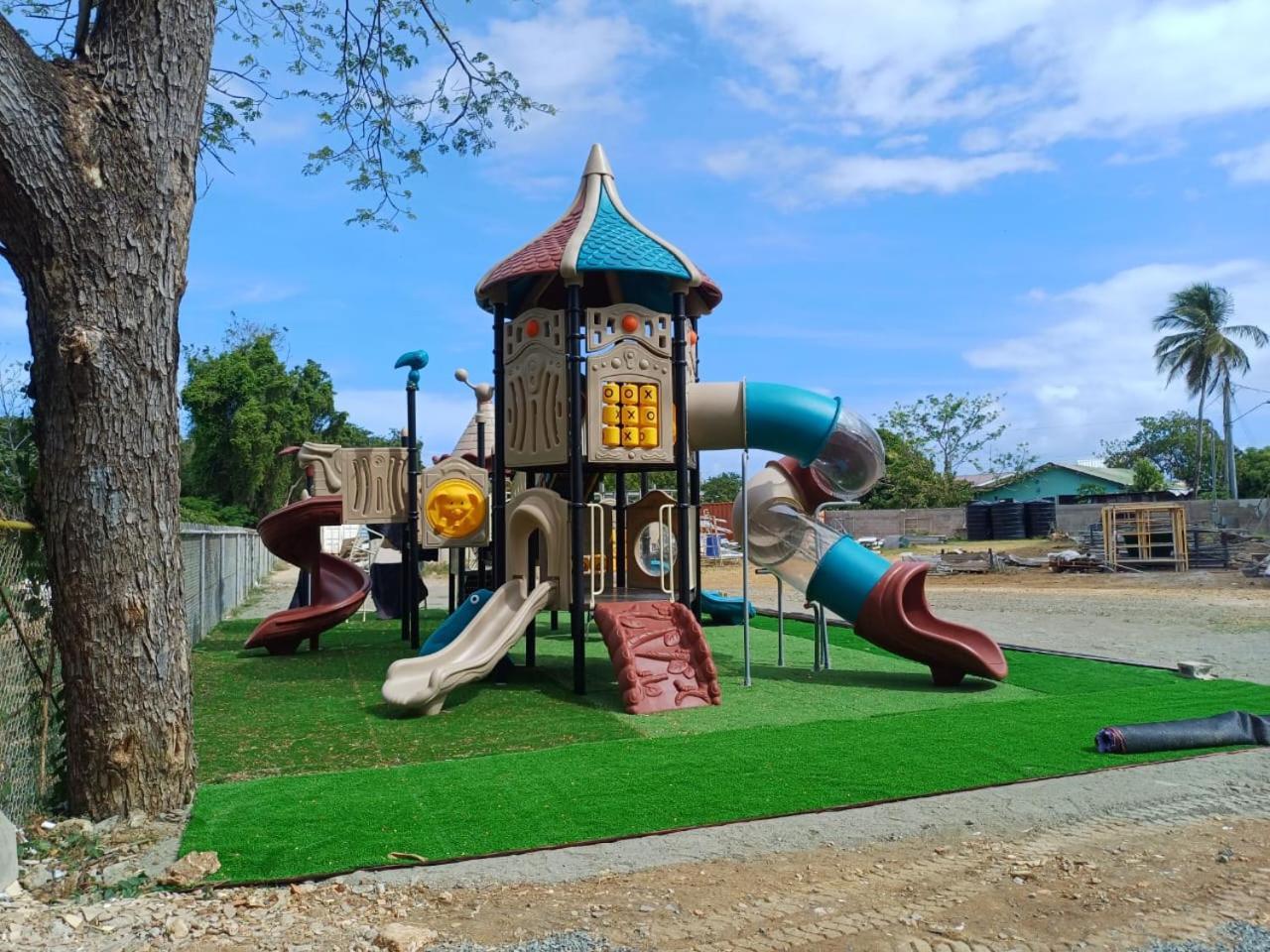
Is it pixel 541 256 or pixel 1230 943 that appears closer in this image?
pixel 1230 943

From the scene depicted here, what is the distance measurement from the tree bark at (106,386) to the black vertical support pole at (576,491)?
13.7ft

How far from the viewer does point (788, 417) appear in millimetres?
9859

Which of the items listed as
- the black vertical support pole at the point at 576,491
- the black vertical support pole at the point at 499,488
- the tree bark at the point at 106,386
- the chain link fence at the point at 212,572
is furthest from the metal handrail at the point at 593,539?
the tree bark at the point at 106,386

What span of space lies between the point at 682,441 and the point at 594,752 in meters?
3.65

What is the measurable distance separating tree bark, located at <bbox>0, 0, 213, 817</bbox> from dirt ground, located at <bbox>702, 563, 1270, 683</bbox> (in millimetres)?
9145

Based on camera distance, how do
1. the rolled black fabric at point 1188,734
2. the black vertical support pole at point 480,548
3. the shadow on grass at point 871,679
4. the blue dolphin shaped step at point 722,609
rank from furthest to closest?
the blue dolphin shaped step at point 722,609, the black vertical support pole at point 480,548, the shadow on grass at point 871,679, the rolled black fabric at point 1188,734

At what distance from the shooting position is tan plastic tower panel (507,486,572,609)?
9539mm

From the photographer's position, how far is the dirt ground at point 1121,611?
11.5m

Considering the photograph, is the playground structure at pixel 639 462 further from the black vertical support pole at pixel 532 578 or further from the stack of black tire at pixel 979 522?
the stack of black tire at pixel 979 522

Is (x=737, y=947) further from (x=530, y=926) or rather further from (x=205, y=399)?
(x=205, y=399)

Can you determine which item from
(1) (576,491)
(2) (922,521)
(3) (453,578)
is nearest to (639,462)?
(1) (576,491)

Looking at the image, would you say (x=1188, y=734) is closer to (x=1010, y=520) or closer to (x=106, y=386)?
(x=106, y=386)

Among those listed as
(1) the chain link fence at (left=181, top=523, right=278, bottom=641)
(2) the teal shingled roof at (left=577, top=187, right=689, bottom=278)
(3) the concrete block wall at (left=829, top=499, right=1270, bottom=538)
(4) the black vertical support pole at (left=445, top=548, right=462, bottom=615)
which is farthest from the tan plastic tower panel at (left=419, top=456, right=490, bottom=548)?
(3) the concrete block wall at (left=829, top=499, right=1270, bottom=538)

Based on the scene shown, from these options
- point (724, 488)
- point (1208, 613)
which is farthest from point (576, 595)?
point (724, 488)
